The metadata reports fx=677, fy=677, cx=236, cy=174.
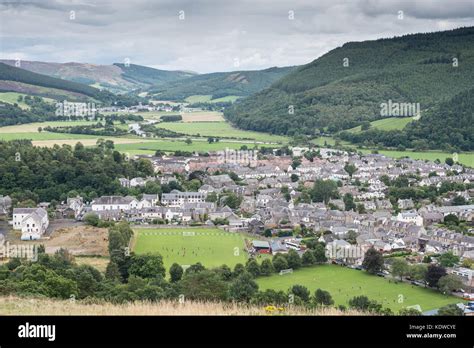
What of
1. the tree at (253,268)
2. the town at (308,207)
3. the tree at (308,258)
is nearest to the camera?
the tree at (253,268)

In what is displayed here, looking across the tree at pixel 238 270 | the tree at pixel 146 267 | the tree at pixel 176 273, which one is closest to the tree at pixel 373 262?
the tree at pixel 238 270

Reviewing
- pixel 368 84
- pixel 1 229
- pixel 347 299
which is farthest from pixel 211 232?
pixel 368 84

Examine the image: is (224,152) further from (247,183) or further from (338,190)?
(338,190)

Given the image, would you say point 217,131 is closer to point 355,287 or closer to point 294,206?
point 294,206

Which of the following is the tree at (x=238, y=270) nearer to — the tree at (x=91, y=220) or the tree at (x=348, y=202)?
the tree at (x=91, y=220)

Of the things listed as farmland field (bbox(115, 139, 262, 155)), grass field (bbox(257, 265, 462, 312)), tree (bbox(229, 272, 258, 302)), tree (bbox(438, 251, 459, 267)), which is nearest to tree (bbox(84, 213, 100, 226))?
grass field (bbox(257, 265, 462, 312))
